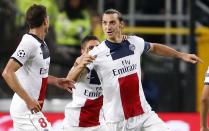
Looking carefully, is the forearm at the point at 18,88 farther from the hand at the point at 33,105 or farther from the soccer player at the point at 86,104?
the soccer player at the point at 86,104

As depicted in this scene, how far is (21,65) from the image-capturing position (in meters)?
9.09

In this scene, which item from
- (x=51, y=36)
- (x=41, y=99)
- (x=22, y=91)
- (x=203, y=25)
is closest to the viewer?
(x=22, y=91)

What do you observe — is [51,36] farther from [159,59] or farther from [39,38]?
[39,38]

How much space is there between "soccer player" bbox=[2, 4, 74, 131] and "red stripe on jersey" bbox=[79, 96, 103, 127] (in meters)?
1.16

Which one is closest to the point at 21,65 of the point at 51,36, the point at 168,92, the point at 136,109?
Result: the point at 136,109

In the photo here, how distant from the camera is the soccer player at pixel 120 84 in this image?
9633 millimetres

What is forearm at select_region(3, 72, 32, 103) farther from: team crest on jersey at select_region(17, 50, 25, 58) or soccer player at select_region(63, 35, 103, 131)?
soccer player at select_region(63, 35, 103, 131)

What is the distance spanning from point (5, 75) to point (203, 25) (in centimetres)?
824

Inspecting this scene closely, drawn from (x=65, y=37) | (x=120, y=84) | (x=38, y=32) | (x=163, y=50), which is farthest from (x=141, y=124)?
(x=65, y=37)

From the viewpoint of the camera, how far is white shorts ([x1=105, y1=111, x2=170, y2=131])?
960 cm

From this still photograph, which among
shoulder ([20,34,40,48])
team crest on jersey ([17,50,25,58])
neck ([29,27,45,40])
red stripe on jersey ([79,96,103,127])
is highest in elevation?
neck ([29,27,45,40])

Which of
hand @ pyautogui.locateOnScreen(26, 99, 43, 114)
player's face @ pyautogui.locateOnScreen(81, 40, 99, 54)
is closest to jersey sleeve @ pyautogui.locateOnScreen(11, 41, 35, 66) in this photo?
hand @ pyautogui.locateOnScreen(26, 99, 43, 114)

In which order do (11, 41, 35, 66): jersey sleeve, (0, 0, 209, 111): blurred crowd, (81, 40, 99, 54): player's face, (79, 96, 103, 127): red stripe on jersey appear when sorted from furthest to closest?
(0, 0, 209, 111): blurred crowd, (79, 96, 103, 127): red stripe on jersey, (81, 40, 99, 54): player's face, (11, 41, 35, 66): jersey sleeve

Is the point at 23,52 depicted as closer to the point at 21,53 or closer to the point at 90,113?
the point at 21,53
